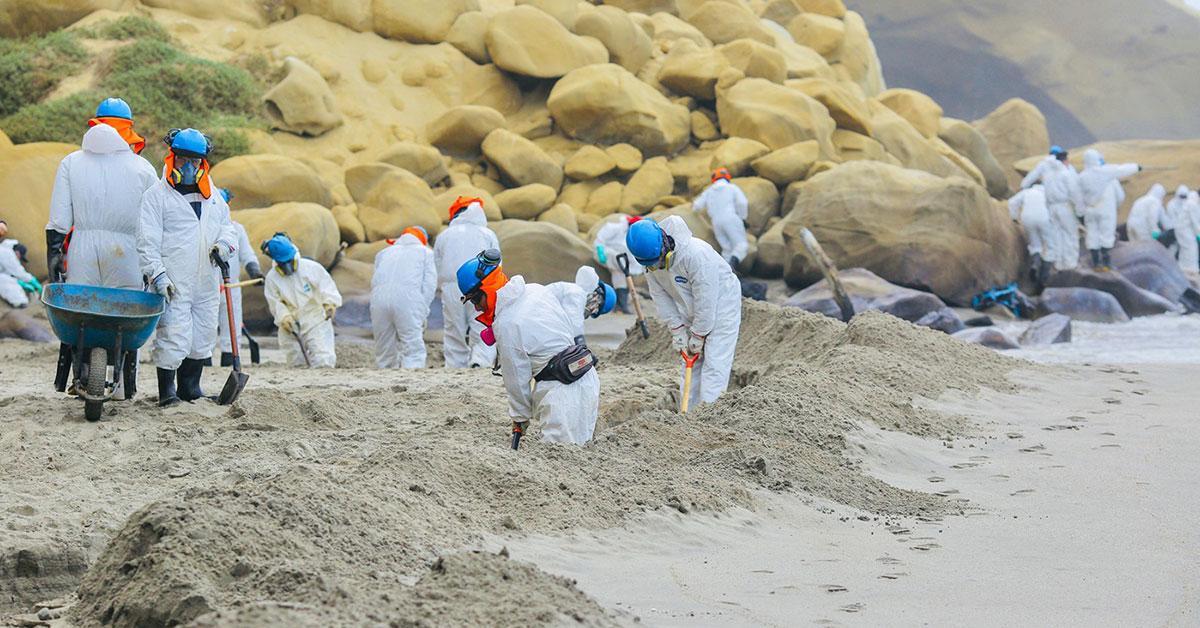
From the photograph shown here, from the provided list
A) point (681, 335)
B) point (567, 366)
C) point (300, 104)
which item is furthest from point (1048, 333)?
point (300, 104)

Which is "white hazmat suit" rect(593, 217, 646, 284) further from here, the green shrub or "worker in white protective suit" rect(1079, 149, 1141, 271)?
the green shrub

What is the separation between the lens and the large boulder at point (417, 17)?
2389 cm

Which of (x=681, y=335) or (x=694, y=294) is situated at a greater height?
(x=694, y=294)

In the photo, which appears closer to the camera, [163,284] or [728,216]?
[163,284]

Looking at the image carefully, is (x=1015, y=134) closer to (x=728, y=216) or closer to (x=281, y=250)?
(x=728, y=216)

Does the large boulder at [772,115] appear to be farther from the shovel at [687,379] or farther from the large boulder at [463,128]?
the shovel at [687,379]

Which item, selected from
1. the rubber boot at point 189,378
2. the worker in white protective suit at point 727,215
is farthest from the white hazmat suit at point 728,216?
the rubber boot at point 189,378

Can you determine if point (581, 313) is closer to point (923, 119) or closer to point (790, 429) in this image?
point (790, 429)

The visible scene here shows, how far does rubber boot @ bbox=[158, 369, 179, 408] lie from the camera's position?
287 inches

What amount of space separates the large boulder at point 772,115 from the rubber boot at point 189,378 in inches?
645

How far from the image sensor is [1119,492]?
5.80 metres

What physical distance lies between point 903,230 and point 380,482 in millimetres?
14062

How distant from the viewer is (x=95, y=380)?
673cm

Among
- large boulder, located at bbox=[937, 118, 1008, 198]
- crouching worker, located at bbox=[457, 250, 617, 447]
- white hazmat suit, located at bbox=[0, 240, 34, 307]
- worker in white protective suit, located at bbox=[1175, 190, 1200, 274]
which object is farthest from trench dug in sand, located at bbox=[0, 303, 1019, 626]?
large boulder, located at bbox=[937, 118, 1008, 198]
